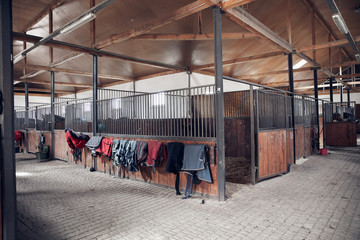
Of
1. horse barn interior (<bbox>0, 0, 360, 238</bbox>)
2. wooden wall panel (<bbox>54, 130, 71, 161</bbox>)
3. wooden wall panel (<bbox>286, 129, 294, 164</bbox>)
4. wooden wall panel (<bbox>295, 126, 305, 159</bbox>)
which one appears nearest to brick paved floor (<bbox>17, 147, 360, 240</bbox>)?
horse barn interior (<bbox>0, 0, 360, 238</bbox>)

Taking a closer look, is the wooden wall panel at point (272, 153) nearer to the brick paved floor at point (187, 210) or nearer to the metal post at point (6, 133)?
the brick paved floor at point (187, 210)

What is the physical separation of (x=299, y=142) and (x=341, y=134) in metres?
4.00

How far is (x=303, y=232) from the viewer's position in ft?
7.63

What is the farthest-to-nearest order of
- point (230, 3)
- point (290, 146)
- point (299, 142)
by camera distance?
point (299, 142)
point (290, 146)
point (230, 3)

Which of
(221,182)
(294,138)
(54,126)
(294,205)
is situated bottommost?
(294,205)

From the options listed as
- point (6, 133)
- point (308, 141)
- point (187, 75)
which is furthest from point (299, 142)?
point (6, 133)

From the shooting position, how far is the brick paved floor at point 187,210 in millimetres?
2377

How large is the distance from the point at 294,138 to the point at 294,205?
10.8ft

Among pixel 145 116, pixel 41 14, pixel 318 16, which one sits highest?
pixel 318 16

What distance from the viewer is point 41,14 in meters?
6.72

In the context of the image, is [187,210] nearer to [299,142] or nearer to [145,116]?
[145,116]

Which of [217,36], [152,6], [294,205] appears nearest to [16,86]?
[152,6]

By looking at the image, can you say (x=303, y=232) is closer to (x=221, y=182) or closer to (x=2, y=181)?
(x=221, y=182)

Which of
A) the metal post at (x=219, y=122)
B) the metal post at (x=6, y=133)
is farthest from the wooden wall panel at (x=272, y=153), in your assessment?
the metal post at (x=6, y=133)
